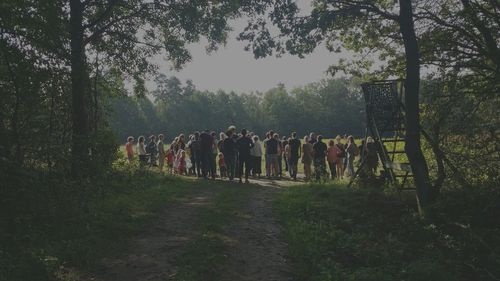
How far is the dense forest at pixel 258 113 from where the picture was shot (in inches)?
3644

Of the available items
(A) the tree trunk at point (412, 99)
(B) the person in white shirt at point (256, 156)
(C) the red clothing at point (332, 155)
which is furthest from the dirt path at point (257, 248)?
(B) the person in white shirt at point (256, 156)

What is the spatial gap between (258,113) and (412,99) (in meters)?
94.1

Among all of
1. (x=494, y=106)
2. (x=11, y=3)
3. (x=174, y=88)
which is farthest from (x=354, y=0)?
(x=174, y=88)

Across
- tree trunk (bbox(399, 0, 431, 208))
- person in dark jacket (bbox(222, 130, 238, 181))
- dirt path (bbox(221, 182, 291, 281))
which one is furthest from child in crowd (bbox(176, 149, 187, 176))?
tree trunk (bbox(399, 0, 431, 208))

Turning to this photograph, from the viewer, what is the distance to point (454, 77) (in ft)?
35.1

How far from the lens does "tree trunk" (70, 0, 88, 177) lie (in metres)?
9.15

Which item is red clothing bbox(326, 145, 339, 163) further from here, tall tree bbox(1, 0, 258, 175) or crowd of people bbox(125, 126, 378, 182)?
tall tree bbox(1, 0, 258, 175)

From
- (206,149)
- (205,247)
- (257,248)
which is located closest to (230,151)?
(206,149)

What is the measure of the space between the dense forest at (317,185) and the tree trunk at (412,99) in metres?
0.02

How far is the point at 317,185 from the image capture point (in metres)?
13.9

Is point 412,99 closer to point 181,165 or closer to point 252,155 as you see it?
point 252,155

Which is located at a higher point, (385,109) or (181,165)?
(385,109)

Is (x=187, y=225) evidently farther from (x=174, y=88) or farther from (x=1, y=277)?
(x=174, y=88)

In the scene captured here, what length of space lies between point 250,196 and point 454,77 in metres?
6.39
